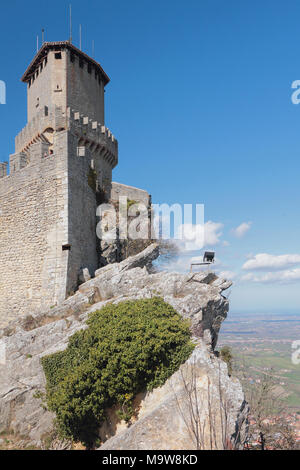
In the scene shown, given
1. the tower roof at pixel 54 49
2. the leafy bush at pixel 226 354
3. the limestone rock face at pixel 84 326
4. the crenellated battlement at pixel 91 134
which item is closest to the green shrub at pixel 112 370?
the limestone rock face at pixel 84 326

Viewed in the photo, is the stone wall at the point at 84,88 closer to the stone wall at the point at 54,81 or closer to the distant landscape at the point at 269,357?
the stone wall at the point at 54,81

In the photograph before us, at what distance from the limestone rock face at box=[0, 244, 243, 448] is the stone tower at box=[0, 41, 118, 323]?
1.61 metres

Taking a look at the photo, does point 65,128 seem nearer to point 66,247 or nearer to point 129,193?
point 129,193

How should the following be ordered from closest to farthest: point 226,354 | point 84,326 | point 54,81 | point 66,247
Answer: point 84,326, point 226,354, point 66,247, point 54,81

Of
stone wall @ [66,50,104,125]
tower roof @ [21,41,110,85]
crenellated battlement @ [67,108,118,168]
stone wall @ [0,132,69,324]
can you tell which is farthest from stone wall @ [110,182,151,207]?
tower roof @ [21,41,110,85]

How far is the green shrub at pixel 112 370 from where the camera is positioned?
31.3 ft

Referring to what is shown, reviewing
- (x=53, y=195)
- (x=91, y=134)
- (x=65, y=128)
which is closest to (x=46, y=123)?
(x=65, y=128)

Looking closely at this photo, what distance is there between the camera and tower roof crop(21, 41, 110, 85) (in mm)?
22125

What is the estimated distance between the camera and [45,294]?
15.9m

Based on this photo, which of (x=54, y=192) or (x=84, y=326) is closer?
(x=84, y=326)

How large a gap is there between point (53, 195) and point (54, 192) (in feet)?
0.53

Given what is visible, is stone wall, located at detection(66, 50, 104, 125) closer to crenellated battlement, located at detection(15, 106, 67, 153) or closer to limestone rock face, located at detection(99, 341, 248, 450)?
crenellated battlement, located at detection(15, 106, 67, 153)

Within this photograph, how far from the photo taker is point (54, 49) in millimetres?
22297
